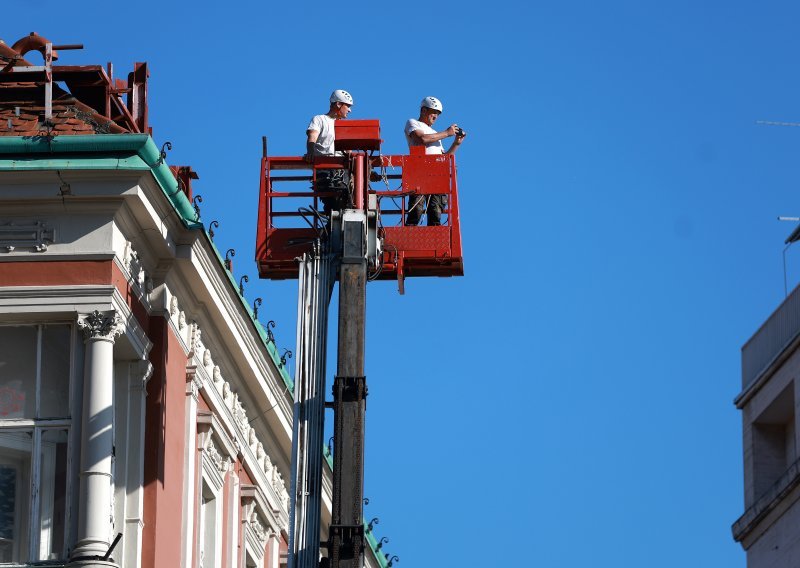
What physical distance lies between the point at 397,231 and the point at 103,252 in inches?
197

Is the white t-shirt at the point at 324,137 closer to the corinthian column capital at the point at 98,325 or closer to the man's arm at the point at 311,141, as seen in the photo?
the man's arm at the point at 311,141

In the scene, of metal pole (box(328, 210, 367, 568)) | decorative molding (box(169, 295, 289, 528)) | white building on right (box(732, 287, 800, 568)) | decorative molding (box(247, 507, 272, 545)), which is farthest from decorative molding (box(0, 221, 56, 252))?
white building on right (box(732, 287, 800, 568))

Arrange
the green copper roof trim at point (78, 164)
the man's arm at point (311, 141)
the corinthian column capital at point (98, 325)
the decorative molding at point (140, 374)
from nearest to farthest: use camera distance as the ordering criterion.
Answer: the corinthian column capital at point (98, 325), the green copper roof trim at point (78, 164), the decorative molding at point (140, 374), the man's arm at point (311, 141)

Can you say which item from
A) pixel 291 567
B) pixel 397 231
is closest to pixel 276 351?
pixel 397 231

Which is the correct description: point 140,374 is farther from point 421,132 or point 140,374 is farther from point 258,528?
point 258,528

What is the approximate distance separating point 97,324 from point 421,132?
6.53m

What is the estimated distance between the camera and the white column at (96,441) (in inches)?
1420

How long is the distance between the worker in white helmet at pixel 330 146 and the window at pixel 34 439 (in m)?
4.79

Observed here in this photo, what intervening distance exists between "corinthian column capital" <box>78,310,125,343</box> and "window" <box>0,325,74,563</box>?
1.28ft

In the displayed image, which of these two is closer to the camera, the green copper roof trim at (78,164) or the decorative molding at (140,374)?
the green copper roof trim at (78,164)

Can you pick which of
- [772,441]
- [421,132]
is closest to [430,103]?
[421,132]

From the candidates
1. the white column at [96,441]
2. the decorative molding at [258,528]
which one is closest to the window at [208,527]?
the decorative molding at [258,528]

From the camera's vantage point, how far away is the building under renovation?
120ft

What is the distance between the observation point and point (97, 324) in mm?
37062
